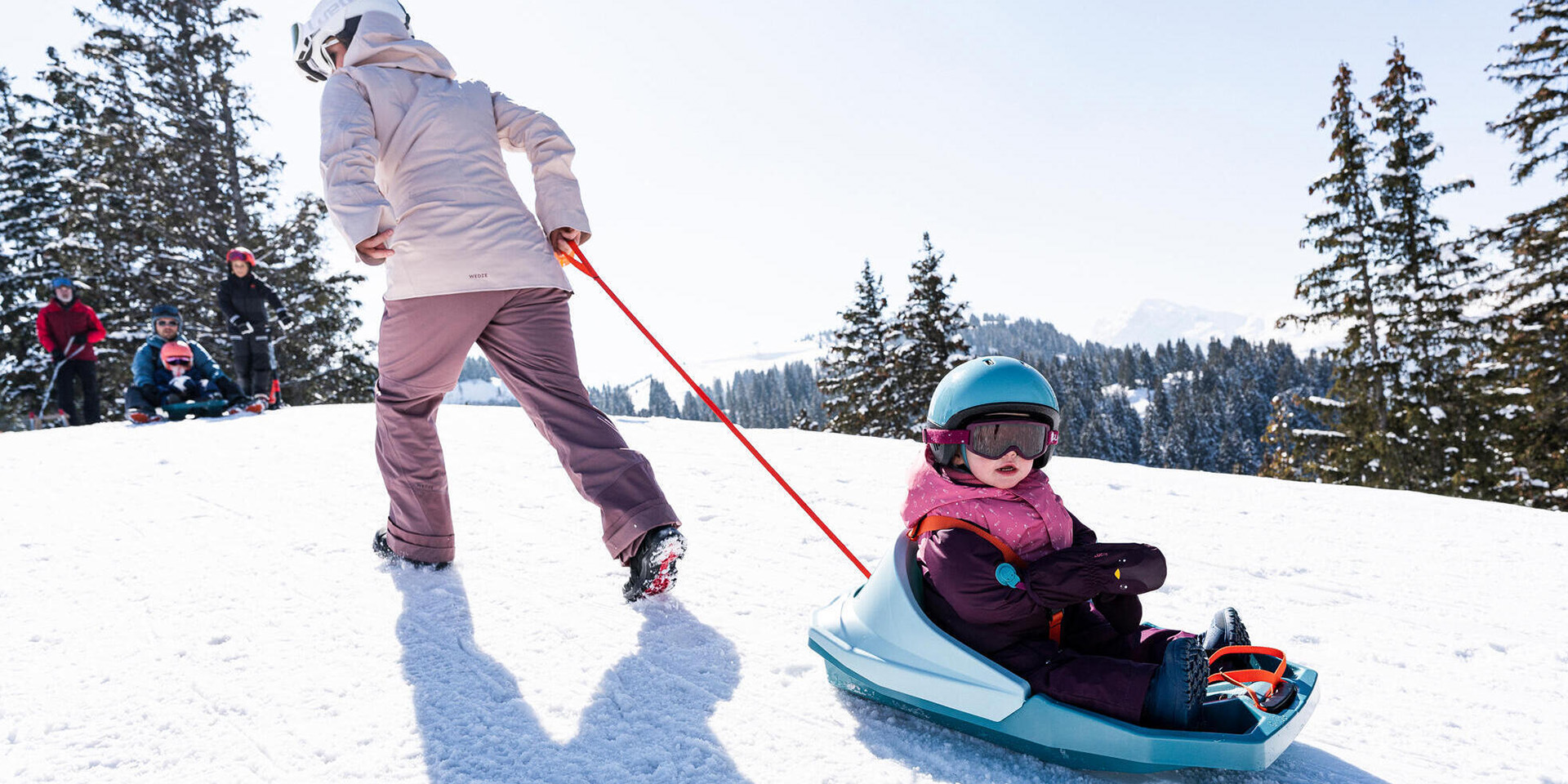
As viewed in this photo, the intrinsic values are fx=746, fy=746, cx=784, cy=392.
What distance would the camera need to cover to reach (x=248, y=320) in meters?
9.81

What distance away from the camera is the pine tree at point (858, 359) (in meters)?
27.1

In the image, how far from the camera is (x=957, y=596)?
187 centimetres

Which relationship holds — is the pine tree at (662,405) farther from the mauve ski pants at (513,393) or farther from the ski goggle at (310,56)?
the mauve ski pants at (513,393)

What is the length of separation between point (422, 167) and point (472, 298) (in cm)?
52

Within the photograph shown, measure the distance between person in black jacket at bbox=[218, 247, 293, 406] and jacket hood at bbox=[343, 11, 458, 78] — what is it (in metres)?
8.19

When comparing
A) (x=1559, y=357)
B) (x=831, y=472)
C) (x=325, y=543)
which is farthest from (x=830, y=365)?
(x=325, y=543)

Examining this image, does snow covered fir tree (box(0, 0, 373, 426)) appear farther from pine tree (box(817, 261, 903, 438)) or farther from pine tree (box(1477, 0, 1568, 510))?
pine tree (box(1477, 0, 1568, 510))

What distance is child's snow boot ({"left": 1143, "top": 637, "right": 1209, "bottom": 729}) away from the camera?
165 cm

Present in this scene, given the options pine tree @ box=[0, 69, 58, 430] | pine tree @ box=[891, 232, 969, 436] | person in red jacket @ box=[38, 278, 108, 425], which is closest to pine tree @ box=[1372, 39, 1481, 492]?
pine tree @ box=[891, 232, 969, 436]

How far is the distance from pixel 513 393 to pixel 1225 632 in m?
2.38

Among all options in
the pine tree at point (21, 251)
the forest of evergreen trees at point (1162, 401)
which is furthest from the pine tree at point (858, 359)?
the pine tree at point (21, 251)

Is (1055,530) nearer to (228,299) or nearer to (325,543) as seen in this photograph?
(325,543)

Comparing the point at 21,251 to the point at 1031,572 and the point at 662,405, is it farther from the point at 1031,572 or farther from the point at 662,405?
the point at 662,405

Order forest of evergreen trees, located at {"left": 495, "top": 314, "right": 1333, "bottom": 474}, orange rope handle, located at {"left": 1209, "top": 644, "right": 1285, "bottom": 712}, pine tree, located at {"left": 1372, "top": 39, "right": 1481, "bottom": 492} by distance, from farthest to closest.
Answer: forest of evergreen trees, located at {"left": 495, "top": 314, "right": 1333, "bottom": 474}, pine tree, located at {"left": 1372, "top": 39, "right": 1481, "bottom": 492}, orange rope handle, located at {"left": 1209, "top": 644, "right": 1285, "bottom": 712}
